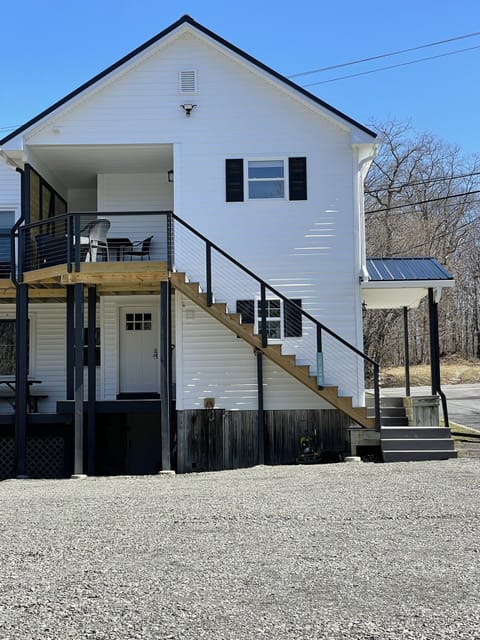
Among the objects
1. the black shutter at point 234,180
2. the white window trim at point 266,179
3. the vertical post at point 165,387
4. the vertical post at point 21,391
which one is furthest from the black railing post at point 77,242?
the white window trim at point 266,179

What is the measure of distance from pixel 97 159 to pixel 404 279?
715cm

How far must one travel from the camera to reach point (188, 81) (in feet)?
48.5

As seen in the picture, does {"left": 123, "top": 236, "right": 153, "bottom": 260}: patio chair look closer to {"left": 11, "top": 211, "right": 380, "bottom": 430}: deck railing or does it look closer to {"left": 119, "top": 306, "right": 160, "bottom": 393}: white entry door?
{"left": 11, "top": 211, "right": 380, "bottom": 430}: deck railing

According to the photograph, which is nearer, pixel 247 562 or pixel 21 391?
pixel 247 562

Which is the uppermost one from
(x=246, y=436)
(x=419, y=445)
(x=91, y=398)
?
(x=91, y=398)

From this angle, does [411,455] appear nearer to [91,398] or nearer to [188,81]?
[91,398]

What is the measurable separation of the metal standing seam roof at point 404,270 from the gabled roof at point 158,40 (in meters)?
2.83

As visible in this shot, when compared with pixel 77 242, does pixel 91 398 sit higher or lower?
lower

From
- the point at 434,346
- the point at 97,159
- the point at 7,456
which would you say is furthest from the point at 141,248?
the point at 434,346

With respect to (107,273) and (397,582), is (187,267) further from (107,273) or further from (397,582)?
(397,582)

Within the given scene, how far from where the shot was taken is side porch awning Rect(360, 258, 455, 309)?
14.2 metres

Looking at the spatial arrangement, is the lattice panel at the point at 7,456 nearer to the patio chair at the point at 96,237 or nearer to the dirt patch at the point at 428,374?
the patio chair at the point at 96,237

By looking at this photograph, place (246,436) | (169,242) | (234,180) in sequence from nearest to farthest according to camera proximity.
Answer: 1. (169,242)
2. (246,436)
3. (234,180)

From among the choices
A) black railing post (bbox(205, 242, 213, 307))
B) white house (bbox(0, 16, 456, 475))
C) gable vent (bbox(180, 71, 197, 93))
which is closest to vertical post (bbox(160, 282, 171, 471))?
white house (bbox(0, 16, 456, 475))
